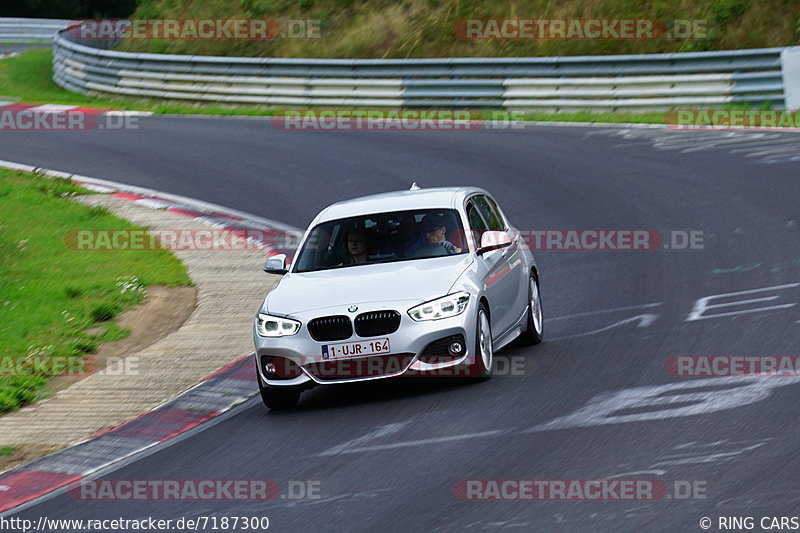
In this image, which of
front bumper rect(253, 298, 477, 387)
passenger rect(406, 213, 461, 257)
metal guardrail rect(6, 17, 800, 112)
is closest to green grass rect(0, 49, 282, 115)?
metal guardrail rect(6, 17, 800, 112)

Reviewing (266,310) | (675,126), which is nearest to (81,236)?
(266,310)

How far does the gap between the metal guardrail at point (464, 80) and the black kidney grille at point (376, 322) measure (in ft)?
52.6

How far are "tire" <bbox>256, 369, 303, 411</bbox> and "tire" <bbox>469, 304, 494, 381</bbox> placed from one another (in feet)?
4.53

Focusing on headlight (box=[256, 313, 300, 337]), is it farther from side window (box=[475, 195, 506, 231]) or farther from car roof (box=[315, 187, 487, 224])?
side window (box=[475, 195, 506, 231])

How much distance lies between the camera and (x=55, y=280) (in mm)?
15727

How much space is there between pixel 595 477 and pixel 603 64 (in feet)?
64.4

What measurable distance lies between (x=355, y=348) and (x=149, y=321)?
186 inches

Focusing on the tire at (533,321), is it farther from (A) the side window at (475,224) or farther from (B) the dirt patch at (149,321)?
(B) the dirt patch at (149,321)

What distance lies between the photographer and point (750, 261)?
47.6 ft

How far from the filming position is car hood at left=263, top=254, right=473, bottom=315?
10328mm

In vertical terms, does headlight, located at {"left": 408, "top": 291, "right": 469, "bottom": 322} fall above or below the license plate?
above

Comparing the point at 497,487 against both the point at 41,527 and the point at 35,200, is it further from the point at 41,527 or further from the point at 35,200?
the point at 35,200

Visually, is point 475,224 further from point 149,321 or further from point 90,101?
point 90,101

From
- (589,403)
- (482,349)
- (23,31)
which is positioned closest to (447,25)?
(482,349)
